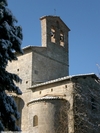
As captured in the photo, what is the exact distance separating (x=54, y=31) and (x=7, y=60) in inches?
554

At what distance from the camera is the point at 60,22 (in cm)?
2392

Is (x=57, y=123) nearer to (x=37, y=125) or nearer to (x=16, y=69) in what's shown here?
(x=37, y=125)

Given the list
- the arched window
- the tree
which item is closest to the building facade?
the arched window

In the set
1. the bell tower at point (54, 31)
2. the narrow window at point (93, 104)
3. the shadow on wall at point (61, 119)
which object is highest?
the bell tower at point (54, 31)

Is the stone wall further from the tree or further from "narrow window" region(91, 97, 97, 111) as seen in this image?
the tree

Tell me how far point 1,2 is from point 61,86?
10129 millimetres

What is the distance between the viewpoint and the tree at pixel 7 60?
9.41 meters

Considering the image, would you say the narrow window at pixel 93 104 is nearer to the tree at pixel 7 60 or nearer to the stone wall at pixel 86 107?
the stone wall at pixel 86 107

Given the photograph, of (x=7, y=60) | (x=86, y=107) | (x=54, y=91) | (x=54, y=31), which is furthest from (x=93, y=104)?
(x=7, y=60)

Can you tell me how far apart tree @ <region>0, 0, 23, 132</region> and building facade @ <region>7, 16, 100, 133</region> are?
20.2 ft

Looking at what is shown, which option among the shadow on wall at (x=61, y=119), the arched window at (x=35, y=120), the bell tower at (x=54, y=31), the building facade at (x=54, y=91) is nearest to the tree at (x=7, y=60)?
the building facade at (x=54, y=91)

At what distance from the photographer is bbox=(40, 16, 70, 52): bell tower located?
22.7 metres

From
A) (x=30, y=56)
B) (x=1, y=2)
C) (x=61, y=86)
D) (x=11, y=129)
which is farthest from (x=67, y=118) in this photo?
(x=1, y=2)

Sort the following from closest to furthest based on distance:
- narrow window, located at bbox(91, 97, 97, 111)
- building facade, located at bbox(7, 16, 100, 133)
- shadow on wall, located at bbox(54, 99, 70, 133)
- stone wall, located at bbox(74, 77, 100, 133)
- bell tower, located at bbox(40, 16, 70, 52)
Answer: shadow on wall, located at bbox(54, 99, 70, 133) < building facade, located at bbox(7, 16, 100, 133) < stone wall, located at bbox(74, 77, 100, 133) < narrow window, located at bbox(91, 97, 97, 111) < bell tower, located at bbox(40, 16, 70, 52)
